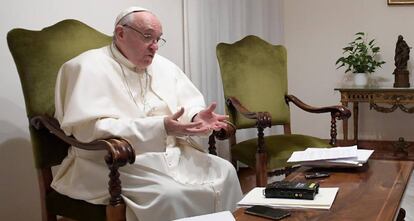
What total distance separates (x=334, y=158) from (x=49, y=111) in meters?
1.25

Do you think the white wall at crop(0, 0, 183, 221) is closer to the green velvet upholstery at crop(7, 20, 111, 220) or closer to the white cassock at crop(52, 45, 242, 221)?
the green velvet upholstery at crop(7, 20, 111, 220)

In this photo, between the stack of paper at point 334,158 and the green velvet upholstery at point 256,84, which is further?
the green velvet upholstery at point 256,84

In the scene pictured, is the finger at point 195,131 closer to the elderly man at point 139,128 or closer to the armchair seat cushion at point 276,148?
the elderly man at point 139,128

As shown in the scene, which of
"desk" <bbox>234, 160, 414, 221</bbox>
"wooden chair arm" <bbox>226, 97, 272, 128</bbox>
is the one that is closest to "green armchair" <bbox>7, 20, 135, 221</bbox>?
"desk" <bbox>234, 160, 414, 221</bbox>

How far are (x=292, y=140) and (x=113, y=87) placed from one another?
126 centimetres

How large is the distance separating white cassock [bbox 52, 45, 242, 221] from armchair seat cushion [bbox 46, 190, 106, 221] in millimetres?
25

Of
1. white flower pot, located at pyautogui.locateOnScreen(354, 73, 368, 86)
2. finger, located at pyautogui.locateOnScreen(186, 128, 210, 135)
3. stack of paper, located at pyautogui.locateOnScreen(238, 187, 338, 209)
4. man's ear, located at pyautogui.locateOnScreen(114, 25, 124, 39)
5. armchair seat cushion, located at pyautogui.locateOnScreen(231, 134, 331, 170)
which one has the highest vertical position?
man's ear, located at pyautogui.locateOnScreen(114, 25, 124, 39)

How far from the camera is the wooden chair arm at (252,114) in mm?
2572

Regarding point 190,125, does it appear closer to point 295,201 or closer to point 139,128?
point 139,128

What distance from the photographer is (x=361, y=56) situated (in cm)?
440

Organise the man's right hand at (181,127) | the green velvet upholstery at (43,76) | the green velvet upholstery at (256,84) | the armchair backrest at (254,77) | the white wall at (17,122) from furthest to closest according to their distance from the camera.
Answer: the armchair backrest at (254,77)
the green velvet upholstery at (256,84)
the white wall at (17,122)
the green velvet upholstery at (43,76)
the man's right hand at (181,127)

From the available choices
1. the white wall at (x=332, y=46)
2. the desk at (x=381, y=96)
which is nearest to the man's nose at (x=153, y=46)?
the desk at (x=381, y=96)

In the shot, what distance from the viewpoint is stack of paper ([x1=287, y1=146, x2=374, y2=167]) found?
206cm

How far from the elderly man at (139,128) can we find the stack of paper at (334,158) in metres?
0.33
